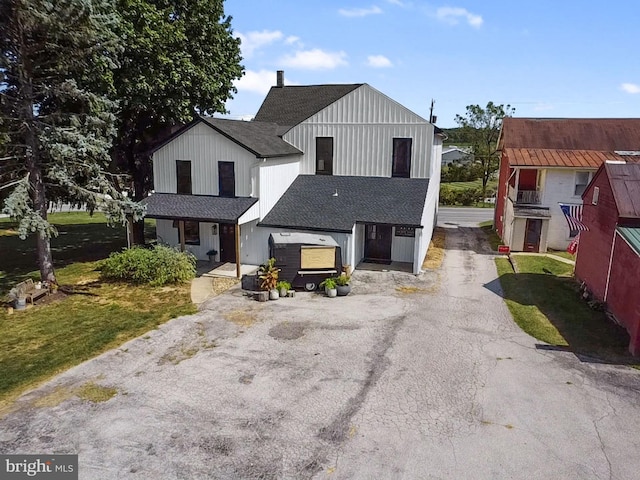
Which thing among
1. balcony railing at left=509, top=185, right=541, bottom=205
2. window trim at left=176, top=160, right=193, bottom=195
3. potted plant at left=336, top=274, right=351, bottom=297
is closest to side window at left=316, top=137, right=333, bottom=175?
window trim at left=176, top=160, right=193, bottom=195

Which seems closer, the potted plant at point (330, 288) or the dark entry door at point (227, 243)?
the potted plant at point (330, 288)

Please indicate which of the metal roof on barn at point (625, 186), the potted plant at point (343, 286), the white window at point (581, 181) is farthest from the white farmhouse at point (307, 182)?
the white window at point (581, 181)

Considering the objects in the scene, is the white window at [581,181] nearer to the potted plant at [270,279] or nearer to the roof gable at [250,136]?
the roof gable at [250,136]

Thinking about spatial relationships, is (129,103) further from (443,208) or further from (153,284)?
(443,208)

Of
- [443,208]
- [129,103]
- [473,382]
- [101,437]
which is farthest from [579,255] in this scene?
[443,208]

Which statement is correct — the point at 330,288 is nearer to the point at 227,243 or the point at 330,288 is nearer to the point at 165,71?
the point at 227,243

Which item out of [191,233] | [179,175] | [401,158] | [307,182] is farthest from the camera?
[307,182]

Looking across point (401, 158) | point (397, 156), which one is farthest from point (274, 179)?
point (401, 158)
